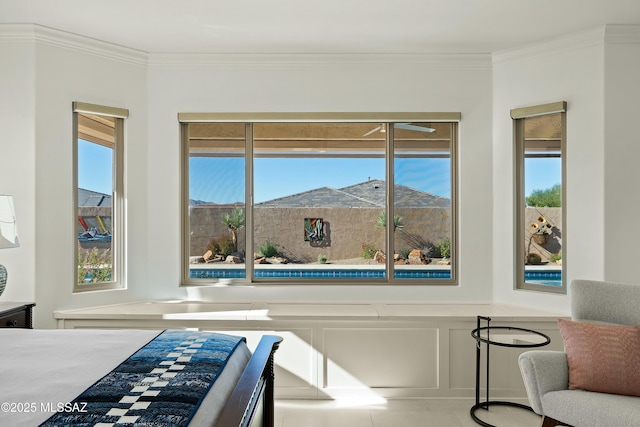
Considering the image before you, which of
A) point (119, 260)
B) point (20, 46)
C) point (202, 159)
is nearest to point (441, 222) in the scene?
point (202, 159)

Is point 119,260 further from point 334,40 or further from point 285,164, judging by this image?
point 334,40

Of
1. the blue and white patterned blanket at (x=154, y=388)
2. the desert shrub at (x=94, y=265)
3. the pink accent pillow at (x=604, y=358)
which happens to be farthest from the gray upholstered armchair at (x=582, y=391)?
the desert shrub at (x=94, y=265)

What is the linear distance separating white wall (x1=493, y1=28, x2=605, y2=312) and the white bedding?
2.65 metres

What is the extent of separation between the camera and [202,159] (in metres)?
4.32

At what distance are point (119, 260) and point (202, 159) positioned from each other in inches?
44.4

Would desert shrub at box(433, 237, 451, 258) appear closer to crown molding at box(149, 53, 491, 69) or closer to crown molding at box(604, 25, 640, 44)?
crown molding at box(149, 53, 491, 69)

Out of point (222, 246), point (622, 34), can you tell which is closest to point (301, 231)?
point (222, 246)

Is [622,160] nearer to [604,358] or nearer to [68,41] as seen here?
[604,358]

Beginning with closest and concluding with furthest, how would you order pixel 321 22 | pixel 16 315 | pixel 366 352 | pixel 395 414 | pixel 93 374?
pixel 93 374 → pixel 16 315 → pixel 395 414 → pixel 321 22 → pixel 366 352

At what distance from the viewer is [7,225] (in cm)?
303

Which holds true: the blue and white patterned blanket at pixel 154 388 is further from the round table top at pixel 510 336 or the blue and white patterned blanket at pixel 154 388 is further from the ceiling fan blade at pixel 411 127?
the ceiling fan blade at pixel 411 127

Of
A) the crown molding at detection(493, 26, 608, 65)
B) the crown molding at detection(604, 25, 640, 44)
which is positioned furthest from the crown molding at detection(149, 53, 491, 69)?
the crown molding at detection(604, 25, 640, 44)

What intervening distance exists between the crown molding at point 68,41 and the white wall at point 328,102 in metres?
0.18

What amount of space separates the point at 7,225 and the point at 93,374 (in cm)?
188
